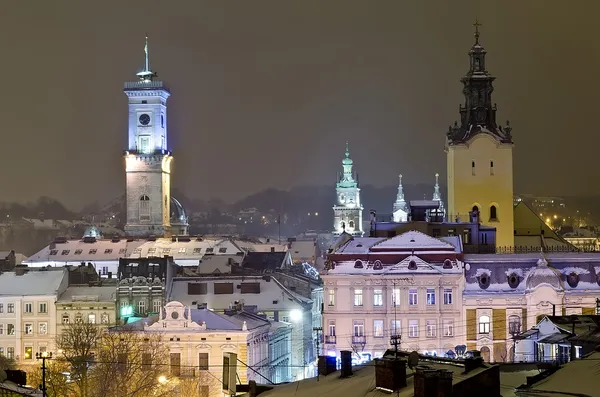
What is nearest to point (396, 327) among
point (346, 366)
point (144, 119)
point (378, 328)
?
point (378, 328)

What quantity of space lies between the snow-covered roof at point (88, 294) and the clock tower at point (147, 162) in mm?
67419

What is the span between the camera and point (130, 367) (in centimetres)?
6238

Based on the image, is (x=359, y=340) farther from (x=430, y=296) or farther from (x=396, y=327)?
(x=430, y=296)

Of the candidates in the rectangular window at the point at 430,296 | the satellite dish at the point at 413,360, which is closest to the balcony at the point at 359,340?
the rectangular window at the point at 430,296

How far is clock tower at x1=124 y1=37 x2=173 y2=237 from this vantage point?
17075 cm

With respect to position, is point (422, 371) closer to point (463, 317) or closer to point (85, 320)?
point (463, 317)

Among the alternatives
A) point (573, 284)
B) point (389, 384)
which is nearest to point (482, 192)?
point (573, 284)

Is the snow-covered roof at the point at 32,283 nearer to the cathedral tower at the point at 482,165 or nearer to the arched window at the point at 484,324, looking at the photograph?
the cathedral tower at the point at 482,165

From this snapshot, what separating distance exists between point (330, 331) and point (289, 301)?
24995 millimetres

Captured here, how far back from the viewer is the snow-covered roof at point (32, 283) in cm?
10075

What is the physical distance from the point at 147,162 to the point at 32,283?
233 feet

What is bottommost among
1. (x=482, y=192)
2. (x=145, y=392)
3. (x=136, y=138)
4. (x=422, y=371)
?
(x=145, y=392)

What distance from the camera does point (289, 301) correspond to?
9631 centimetres

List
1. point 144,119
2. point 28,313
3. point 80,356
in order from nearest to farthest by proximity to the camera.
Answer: point 80,356
point 28,313
point 144,119
